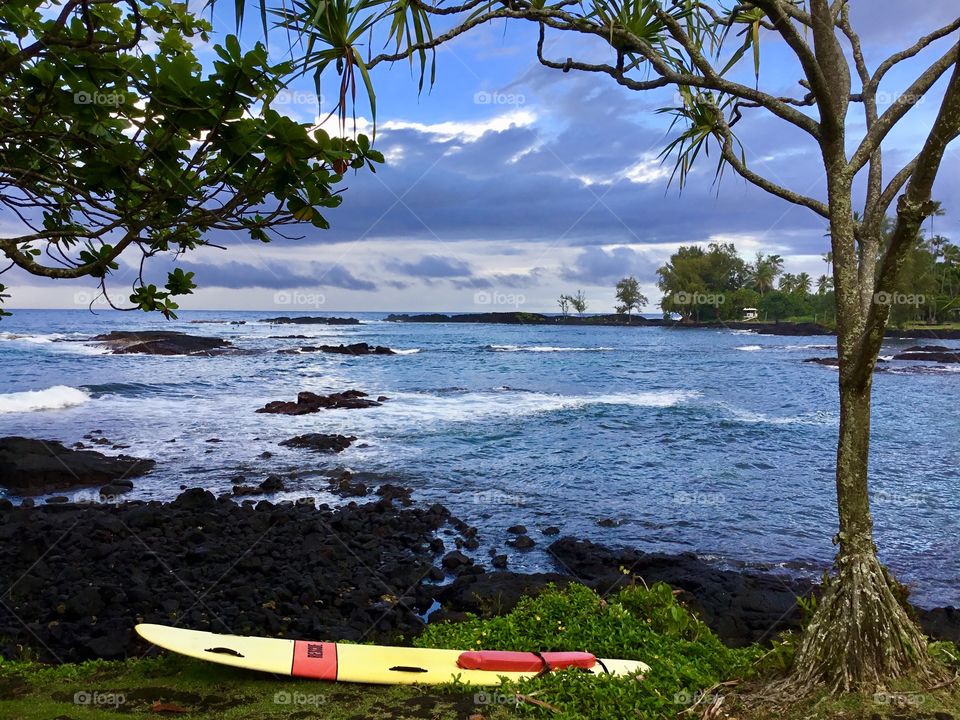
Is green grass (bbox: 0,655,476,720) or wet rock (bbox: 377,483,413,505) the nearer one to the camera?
green grass (bbox: 0,655,476,720)

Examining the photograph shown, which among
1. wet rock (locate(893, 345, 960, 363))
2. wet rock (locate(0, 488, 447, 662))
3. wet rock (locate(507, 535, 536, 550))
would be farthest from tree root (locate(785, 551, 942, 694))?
wet rock (locate(893, 345, 960, 363))

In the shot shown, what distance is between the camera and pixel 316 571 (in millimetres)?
8719

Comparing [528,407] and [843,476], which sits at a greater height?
[843,476]

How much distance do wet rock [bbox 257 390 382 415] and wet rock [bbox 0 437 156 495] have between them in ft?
31.8

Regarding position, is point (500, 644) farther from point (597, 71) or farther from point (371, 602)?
point (597, 71)

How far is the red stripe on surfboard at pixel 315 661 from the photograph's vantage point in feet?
16.7

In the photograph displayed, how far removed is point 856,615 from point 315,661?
381cm

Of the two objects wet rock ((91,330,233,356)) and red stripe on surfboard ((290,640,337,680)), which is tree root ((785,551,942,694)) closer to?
red stripe on surfboard ((290,640,337,680))

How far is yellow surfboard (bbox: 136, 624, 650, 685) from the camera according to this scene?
16.6ft

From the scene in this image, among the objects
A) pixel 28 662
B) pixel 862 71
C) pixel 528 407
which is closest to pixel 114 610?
pixel 28 662

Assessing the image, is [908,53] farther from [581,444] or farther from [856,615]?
[581,444]

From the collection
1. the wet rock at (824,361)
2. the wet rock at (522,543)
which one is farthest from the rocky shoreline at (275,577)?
the wet rock at (824,361)

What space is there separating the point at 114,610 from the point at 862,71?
8768 mm

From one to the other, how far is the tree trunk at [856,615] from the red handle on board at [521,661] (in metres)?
1.48
